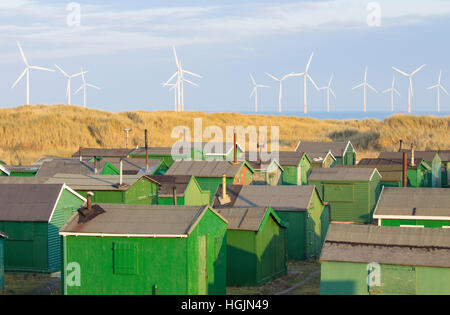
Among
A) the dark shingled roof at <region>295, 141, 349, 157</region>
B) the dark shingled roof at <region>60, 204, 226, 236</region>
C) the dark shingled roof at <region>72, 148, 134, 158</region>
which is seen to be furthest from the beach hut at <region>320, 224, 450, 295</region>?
the dark shingled roof at <region>295, 141, 349, 157</region>

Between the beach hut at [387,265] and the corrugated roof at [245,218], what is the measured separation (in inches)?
212

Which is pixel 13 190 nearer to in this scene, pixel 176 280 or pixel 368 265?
pixel 176 280

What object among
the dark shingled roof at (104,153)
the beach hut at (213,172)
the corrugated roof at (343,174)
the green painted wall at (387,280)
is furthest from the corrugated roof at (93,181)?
the dark shingled roof at (104,153)

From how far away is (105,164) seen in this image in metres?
46.7

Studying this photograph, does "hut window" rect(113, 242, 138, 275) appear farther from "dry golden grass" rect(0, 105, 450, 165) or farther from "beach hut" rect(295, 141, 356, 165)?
"dry golden grass" rect(0, 105, 450, 165)

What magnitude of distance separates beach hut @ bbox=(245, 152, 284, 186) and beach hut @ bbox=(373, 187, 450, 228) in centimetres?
1556

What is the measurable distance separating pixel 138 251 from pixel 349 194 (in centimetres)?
2501

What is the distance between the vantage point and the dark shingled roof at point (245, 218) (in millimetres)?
29219

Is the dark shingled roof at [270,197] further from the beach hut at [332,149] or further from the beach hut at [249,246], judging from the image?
the beach hut at [332,149]

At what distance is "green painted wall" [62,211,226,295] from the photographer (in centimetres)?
2381
